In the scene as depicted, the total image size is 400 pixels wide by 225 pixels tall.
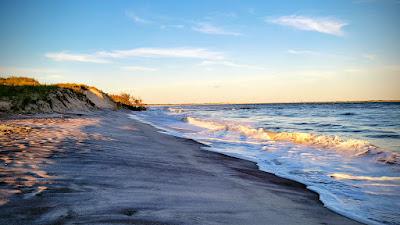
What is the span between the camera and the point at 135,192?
12.0 ft

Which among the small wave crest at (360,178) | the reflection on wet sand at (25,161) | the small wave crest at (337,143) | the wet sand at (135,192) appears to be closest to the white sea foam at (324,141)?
the small wave crest at (337,143)

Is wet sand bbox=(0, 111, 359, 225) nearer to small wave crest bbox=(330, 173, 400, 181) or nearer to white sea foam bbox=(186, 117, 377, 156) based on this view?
small wave crest bbox=(330, 173, 400, 181)

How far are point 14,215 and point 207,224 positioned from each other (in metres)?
1.70

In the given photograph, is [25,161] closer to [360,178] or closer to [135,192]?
[135,192]

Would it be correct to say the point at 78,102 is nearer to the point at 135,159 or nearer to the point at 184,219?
the point at 135,159

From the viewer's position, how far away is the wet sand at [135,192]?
9.27 ft

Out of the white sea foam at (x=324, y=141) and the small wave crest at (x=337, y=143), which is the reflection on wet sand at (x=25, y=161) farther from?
the white sea foam at (x=324, y=141)

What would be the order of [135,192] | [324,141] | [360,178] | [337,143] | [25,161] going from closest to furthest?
[135,192], [25,161], [360,178], [337,143], [324,141]

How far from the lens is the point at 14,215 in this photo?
2.58m

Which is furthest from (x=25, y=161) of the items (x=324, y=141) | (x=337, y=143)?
(x=324, y=141)

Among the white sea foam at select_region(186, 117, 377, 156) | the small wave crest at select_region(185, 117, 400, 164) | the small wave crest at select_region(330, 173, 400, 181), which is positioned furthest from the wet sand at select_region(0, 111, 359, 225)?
the white sea foam at select_region(186, 117, 377, 156)

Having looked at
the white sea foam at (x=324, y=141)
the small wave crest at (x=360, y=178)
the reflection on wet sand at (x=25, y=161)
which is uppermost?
the reflection on wet sand at (x=25, y=161)

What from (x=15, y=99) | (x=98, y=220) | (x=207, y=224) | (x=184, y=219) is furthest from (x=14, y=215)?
(x=15, y=99)

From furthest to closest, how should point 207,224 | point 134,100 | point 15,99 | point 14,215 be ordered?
point 134,100 → point 15,99 → point 207,224 → point 14,215
